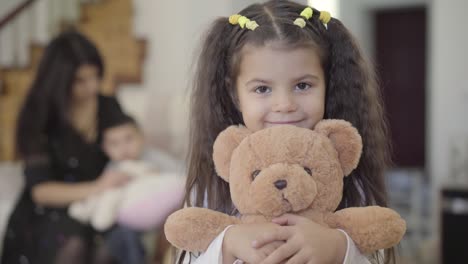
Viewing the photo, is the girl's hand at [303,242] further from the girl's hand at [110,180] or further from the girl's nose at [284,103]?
the girl's hand at [110,180]

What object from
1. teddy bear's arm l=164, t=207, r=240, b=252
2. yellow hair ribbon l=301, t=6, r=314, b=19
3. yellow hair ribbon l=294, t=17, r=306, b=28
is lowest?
teddy bear's arm l=164, t=207, r=240, b=252

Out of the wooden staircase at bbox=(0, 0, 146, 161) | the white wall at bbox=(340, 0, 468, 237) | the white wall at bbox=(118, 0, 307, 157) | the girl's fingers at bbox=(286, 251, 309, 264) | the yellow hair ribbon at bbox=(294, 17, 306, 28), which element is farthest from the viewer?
the white wall at bbox=(340, 0, 468, 237)

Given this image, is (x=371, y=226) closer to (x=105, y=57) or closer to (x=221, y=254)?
(x=221, y=254)

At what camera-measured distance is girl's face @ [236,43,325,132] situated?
63 centimetres

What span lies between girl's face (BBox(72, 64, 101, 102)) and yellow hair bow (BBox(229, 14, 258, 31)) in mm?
1223

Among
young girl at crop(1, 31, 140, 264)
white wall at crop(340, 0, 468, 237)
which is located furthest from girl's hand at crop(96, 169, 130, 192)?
white wall at crop(340, 0, 468, 237)

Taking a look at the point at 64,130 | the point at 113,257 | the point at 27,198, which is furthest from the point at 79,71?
the point at 113,257

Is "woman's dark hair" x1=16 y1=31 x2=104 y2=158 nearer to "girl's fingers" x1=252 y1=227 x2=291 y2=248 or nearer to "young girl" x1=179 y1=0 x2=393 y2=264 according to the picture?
"young girl" x1=179 y1=0 x2=393 y2=264

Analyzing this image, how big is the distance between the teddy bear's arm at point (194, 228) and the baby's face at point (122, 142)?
4.22 feet

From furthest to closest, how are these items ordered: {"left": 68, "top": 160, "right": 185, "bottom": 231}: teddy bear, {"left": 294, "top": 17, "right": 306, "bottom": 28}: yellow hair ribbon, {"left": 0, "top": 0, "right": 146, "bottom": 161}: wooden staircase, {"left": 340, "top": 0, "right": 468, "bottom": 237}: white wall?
{"left": 340, "top": 0, "right": 468, "bottom": 237}: white wall, {"left": 0, "top": 0, "right": 146, "bottom": 161}: wooden staircase, {"left": 68, "top": 160, "right": 185, "bottom": 231}: teddy bear, {"left": 294, "top": 17, "right": 306, "bottom": 28}: yellow hair ribbon

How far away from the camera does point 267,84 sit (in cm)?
64

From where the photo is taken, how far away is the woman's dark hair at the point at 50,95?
178cm

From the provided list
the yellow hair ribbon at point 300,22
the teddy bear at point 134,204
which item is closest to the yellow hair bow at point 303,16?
the yellow hair ribbon at point 300,22

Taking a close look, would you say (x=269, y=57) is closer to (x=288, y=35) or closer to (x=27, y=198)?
(x=288, y=35)
